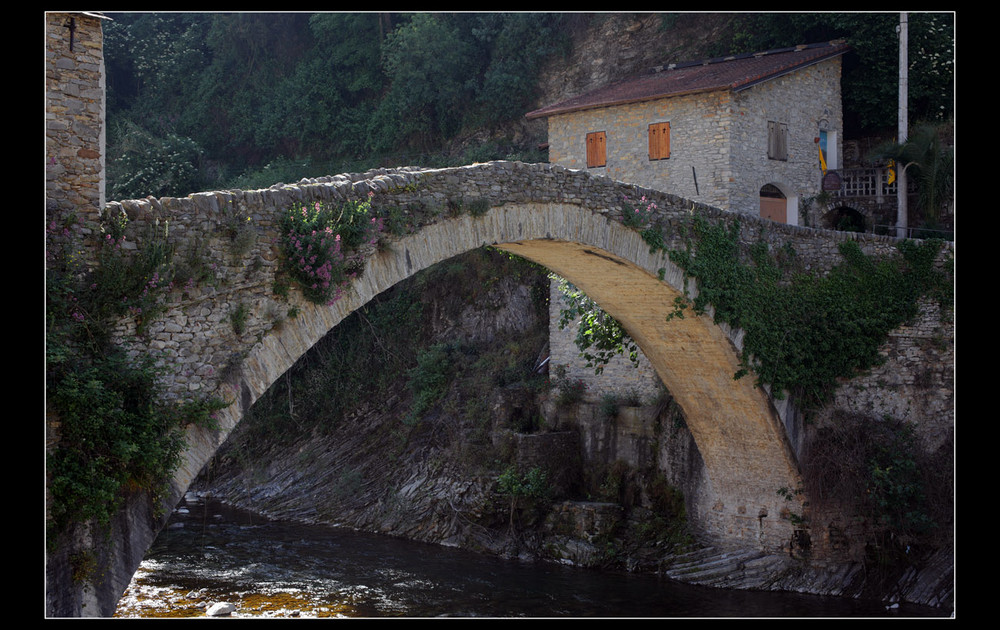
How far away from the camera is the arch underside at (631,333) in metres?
8.83

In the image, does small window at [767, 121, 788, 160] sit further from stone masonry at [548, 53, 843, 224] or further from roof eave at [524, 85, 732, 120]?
roof eave at [524, 85, 732, 120]

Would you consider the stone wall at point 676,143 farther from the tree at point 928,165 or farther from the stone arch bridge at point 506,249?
the tree at point 928,165

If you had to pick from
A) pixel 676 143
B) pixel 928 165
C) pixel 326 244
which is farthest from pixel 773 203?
pixel 326 244

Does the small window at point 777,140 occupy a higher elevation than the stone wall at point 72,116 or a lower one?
higher

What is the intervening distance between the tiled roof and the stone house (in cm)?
2

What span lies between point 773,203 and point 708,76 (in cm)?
270

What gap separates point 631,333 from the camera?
1420 cm

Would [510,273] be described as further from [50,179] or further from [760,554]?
[50,179]

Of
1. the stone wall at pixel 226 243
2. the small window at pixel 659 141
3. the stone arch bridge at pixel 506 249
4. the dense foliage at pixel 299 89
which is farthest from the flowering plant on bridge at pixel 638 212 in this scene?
the dense foliage at pixel 299 89

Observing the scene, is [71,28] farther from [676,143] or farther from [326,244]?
[676,143]

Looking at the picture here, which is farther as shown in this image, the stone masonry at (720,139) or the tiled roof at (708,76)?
the tiled roof at (708,76)

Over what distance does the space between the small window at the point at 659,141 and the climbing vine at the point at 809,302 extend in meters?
4.23

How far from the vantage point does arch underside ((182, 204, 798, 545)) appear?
8.83 meters

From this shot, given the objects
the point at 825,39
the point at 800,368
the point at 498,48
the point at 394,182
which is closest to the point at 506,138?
the point at 498,48
